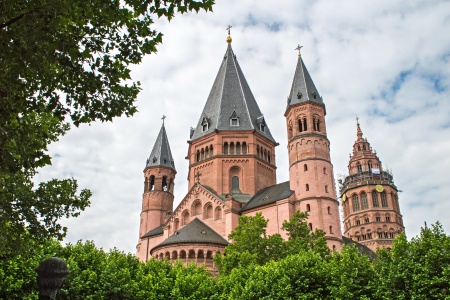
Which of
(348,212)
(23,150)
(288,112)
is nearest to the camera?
(23,150)

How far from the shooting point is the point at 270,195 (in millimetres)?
51844

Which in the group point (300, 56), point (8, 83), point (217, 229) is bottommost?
point (8, 83)

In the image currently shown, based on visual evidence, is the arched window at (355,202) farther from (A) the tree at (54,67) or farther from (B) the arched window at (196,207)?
(A) the tree at (54,67)

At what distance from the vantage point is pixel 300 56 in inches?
2312

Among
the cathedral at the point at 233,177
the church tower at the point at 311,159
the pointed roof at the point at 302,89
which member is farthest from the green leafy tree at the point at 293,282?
the pointed roof at the point at 302,89

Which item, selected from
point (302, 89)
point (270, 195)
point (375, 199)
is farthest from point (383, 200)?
point (270, 195)

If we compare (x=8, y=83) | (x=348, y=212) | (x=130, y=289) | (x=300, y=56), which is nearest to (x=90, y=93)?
(x=8, y=83)

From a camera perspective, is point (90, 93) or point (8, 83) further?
point (90, 93)

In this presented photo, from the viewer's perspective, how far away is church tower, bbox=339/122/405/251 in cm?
8744

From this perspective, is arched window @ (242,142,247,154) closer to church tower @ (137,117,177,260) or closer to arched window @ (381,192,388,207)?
church tower @ (137,117,177,260)

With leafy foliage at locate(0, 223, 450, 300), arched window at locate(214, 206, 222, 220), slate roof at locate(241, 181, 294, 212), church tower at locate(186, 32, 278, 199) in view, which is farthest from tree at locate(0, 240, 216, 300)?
church tower at locate(186, 32, 278, 199)

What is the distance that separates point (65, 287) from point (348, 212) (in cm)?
8088

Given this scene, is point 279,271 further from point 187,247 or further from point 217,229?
point 217,229

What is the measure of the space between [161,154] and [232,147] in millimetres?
13091
